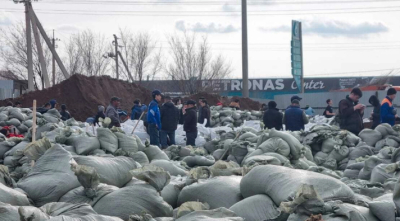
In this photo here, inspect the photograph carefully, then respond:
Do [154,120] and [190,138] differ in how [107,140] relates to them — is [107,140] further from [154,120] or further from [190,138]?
[190,138]

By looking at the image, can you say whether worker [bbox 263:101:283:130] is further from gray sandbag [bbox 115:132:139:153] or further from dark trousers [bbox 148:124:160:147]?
gray sandbag [bbox 115:132:139:153]

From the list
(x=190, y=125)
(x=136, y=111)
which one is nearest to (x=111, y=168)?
(x=190, y=125)

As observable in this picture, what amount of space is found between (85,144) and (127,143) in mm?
512

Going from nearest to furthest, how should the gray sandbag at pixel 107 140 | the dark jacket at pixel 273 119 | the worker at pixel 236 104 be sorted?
1. the gray sandbag at pixel 107 140
2. the dark jacket at pixel 273 119
3. the worker at pixel 236 104

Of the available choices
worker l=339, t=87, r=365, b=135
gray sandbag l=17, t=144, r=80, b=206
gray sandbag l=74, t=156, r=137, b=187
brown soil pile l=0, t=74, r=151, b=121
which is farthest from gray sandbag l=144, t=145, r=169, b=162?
brown soil pile l=0, t=74, r=151, b=121

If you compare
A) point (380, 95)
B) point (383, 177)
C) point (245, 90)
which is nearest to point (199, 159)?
point (383, 177)

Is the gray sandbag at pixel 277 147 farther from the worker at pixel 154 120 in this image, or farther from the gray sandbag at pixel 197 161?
the worker at pixel 154 120

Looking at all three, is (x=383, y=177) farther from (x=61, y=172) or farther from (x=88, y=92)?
(x=88, y=92)

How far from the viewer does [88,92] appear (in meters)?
27.8

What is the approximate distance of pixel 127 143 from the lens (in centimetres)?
745

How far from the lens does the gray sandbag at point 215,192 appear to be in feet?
15.5

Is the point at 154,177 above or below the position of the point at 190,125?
above

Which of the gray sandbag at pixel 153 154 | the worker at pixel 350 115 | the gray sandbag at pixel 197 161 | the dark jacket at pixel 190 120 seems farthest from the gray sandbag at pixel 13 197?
the dark jacket at pixel 190 120

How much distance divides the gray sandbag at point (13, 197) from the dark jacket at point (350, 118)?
7.53 m
